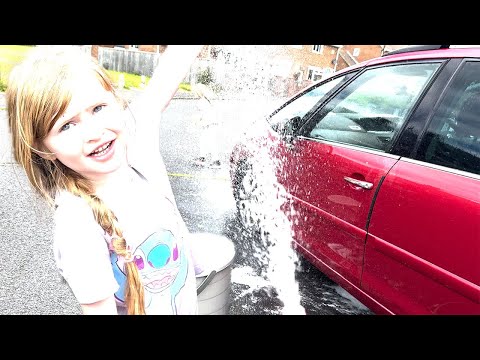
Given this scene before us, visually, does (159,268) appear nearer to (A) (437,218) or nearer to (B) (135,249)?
(B) (135,249)

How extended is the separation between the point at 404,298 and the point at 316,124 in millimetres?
1093

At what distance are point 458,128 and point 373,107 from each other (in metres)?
0.59

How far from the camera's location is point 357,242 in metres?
1.85

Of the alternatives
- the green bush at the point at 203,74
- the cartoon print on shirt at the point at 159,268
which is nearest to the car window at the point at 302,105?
the green bush at the point at 203,74

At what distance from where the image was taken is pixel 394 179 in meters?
1.65

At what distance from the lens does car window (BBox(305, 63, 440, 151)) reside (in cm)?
182

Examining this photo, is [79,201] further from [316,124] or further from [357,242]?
[316,124]

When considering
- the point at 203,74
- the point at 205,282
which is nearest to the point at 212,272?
the point at 205,282

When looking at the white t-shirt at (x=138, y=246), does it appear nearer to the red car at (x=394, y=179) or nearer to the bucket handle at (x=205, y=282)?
the bucket handle at (x=205, y=282)

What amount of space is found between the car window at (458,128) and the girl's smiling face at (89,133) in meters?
1.30

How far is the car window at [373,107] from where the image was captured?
182cm

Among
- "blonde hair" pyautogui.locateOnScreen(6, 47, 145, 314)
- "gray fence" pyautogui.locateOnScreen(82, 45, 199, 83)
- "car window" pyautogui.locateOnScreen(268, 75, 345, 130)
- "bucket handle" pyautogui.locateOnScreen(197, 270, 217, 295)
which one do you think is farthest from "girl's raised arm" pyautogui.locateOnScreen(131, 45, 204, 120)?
"car window" pyautogui.locateOnScreen(268, 75, 345, 130)

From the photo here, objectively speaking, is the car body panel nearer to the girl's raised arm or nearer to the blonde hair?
the girl's raised arm

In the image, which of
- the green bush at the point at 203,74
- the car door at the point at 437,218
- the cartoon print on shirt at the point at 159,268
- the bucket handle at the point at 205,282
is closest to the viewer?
the cartoon print on shirt at the point at 159,268
